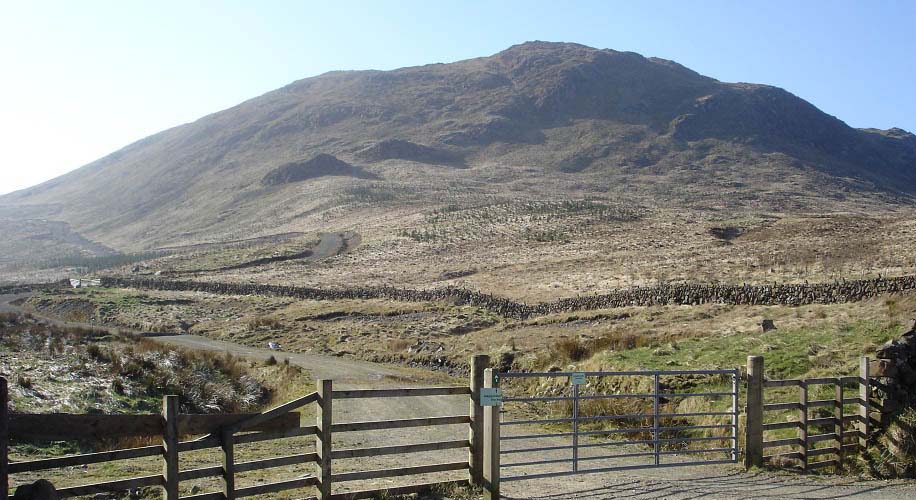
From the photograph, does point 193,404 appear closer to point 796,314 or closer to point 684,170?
point 796,314

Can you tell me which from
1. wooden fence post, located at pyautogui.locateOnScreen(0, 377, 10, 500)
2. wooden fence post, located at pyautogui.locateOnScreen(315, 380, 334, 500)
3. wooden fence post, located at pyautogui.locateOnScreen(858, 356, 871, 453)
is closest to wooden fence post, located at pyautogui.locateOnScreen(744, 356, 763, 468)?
wooden fence post, located at pyautogui.locateOnScreen(858, 356, 871, 453)

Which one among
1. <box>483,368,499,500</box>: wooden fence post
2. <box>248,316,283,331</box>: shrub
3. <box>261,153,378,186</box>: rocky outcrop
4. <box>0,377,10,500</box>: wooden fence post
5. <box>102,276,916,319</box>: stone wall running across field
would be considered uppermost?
<box>261,153,378,186</box>: rocky outcrop

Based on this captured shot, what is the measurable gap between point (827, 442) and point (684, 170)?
170 m

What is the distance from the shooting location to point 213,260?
314ft

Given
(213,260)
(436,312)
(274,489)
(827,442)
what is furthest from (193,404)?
(213,260)

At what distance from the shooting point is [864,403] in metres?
13.3

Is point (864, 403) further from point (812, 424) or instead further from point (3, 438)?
point (3, 438)

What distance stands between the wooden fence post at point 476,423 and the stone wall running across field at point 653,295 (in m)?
25.0

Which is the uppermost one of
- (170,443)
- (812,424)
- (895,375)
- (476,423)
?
(170,443)

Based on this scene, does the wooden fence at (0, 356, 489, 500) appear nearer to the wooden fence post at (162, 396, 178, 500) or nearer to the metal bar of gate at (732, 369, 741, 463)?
the wooden fence post at (162, 396, 178, 500)

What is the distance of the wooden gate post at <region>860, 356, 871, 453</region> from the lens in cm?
1326

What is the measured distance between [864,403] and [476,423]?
764 centimetres

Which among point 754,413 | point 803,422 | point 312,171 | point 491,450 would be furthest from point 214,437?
point 312,171

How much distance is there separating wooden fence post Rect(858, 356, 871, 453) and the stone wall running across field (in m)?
18.3
